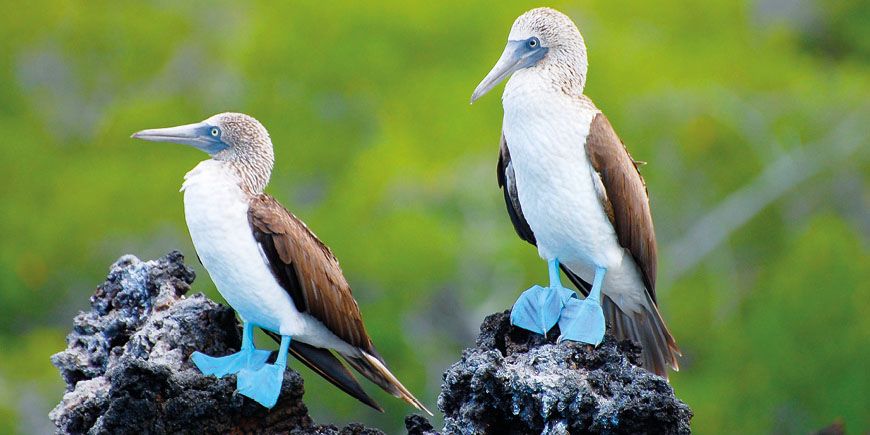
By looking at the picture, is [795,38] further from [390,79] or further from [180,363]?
[180,363]

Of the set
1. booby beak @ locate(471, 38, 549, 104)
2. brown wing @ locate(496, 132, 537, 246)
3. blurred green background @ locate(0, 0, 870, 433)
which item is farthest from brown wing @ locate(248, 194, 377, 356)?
blurred green background @ locate(0, 0, 870, 433)

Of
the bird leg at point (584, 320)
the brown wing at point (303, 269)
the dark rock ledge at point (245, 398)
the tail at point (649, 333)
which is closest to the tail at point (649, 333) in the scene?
the tail at point (649, 333)

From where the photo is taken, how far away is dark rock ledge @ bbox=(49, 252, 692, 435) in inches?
127

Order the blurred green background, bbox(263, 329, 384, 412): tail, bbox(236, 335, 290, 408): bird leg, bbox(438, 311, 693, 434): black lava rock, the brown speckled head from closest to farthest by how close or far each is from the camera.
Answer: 1. bbox(438, 311, 693, 434): black lava rock
2. bbox(236, 335, 290, 408): bird leg
3. the brown speckled head
4. bbox(263, 329, 384, 412): tail
5. the blurred green background

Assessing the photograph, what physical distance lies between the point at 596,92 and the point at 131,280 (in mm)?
7180

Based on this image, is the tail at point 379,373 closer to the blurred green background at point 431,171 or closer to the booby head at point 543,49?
the booby head at point 543,49

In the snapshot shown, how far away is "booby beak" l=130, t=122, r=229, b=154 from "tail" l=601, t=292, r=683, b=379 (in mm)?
1845

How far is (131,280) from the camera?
426 cm

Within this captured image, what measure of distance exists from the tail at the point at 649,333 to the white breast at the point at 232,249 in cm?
141

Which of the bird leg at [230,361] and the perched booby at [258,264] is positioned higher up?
the perched booby at [258,264]

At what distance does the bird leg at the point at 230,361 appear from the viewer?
3.79 m

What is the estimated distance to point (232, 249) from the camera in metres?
3.74

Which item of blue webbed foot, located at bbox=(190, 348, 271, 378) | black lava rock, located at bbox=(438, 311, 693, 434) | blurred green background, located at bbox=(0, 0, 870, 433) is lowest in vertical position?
black lava rock, located at bbox=(438, 311, 693, 434)

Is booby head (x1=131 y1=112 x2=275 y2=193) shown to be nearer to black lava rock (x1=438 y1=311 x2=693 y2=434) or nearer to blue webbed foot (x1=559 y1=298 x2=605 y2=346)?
black lava rock (x1=438 y1=311 x2=693 y2=434)
